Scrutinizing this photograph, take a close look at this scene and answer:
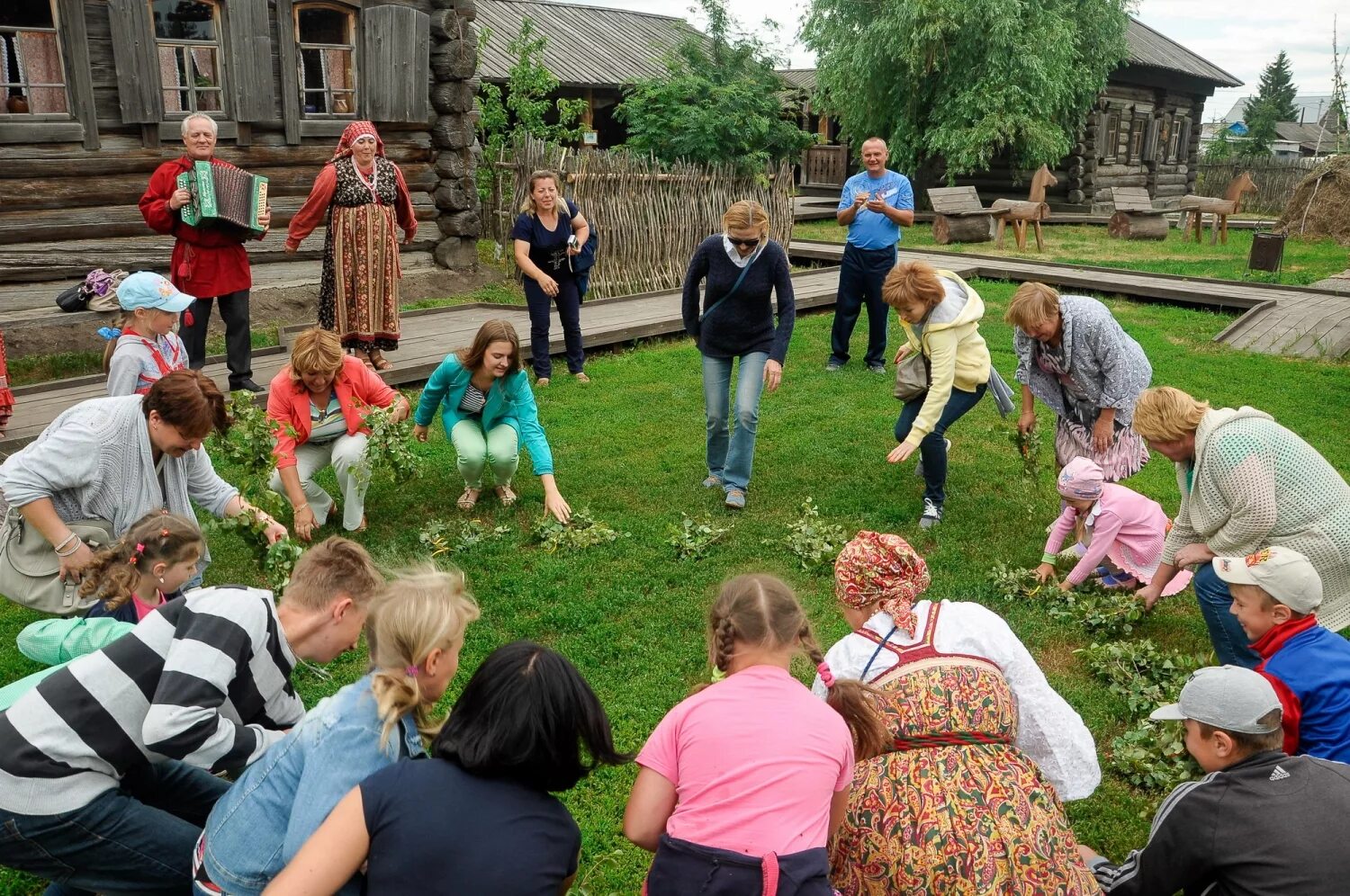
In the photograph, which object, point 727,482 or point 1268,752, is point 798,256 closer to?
point 727,482

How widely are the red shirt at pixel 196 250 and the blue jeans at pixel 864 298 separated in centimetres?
544

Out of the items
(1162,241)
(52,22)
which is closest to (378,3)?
(52,22)

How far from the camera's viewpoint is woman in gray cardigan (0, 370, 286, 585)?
4027 mm

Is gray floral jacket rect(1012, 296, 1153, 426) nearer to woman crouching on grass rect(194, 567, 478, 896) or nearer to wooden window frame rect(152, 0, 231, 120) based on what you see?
woman crouching on grass rect(194, 567, 478, 896)

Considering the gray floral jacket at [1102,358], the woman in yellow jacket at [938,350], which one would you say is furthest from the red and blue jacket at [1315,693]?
the woman in yellow jacket at [938,350]

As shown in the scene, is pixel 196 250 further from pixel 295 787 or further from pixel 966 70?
pixel 966 70

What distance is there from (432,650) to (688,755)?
26.9 inches

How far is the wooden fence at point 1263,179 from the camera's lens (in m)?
33.8

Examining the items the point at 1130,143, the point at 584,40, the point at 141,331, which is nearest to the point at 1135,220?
the point at 1130,143

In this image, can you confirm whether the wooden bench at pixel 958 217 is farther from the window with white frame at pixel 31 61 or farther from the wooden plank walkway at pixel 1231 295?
the window with white frame at pixel 31 61

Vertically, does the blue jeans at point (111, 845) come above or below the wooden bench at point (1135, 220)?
below

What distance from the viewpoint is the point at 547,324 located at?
9484 mm

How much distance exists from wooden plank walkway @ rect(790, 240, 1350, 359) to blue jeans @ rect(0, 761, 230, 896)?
37.7 feet

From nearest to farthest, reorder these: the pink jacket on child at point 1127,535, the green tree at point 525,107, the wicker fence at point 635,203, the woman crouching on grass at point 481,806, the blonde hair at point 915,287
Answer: the woman crouching on grass at point 481,806 → the pink jacket on child at point 1127,535 → the blonde hair at point 915,287 → the wicker fence at point 635,203 → the green tree at point 525,107
